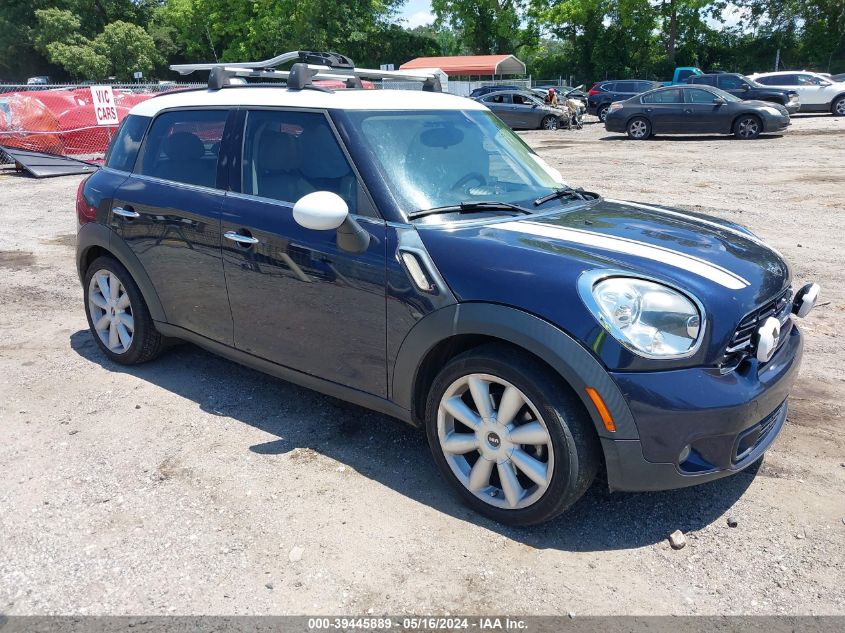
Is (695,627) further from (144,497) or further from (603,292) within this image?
(144,497)

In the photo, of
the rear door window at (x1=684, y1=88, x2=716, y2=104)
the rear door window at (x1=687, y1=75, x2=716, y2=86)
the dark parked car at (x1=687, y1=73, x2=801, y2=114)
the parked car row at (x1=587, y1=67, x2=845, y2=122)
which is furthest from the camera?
the rear door window at (x1=687, y1=75, x2=716, y2=86)

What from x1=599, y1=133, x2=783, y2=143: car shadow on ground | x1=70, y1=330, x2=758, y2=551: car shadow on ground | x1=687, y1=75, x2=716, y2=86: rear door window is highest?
x1=687, y1=75, x2=716, y2=86: rear door window

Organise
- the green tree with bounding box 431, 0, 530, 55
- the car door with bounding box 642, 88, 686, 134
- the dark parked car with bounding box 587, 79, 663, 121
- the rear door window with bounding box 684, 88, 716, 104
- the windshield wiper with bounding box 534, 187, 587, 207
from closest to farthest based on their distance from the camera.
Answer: the windshield wiper with bounding box 534, 187, 587, 207, the rear door window with bounding box 684, 88, 716, 104, the car door with bounding box 642, 88, 686, 134, the dark parked car with bounding box 587, 79, 663, 121, the green tree with bounding box 431, 0, 530, 55

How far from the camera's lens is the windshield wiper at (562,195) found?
3.77 metres

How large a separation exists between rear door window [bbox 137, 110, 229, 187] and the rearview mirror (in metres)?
1.17

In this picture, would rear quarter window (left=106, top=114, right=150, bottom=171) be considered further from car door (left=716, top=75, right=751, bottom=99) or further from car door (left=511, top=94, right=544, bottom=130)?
car door (left=716, top=75, right=751, bottom=99)

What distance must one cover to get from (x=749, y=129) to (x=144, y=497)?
19.5 metres

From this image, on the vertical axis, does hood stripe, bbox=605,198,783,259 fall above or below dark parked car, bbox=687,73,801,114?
above

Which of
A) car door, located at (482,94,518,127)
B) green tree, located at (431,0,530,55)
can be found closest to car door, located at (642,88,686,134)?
car door, located at (482,94,518,127)

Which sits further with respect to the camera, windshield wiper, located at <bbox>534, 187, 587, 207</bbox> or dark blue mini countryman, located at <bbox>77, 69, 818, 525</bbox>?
windshield wiper, located at <bbox>534, 187, 587, 207</bbox>

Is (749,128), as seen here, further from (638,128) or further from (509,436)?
(509,436)

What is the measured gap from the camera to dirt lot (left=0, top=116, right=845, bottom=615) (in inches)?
A: 109

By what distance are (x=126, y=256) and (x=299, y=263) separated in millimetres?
1604

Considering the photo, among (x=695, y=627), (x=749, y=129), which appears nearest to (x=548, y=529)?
(x=695, y=627)
